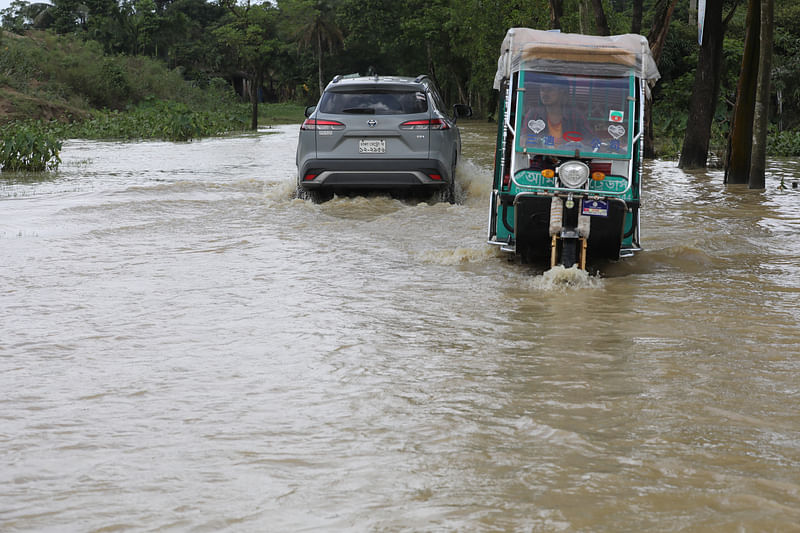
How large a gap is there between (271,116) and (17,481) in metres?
62.5

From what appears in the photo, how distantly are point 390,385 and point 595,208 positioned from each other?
3224 millimetres

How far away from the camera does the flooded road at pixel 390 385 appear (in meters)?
3.88

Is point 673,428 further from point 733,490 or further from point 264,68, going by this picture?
point 264,68

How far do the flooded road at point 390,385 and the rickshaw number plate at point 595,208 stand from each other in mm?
594

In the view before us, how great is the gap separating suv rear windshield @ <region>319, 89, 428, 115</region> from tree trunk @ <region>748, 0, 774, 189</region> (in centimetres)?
584

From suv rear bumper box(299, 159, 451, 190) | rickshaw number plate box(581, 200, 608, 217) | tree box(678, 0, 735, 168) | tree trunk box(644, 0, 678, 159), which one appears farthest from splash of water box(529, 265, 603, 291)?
tree trunk box(644, 0, 678, 159)

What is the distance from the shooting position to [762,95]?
15.0m

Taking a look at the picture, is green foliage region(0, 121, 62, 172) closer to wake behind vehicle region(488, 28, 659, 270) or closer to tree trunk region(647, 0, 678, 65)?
tree trunk region(647, 0, 678, 65)

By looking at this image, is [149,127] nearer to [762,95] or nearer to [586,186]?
[762,95]

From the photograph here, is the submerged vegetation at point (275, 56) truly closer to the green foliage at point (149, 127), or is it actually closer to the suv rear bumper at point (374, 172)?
the green foliage at point (149, 127)

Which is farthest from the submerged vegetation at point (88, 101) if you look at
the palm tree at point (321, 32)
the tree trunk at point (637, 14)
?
the tree trunk at point (637, 14)

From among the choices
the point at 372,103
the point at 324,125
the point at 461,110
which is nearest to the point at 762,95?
the point at 461,110

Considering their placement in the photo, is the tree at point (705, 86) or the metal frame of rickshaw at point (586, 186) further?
the tree at point (705, 86)

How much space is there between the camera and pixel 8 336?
650 centimetres
